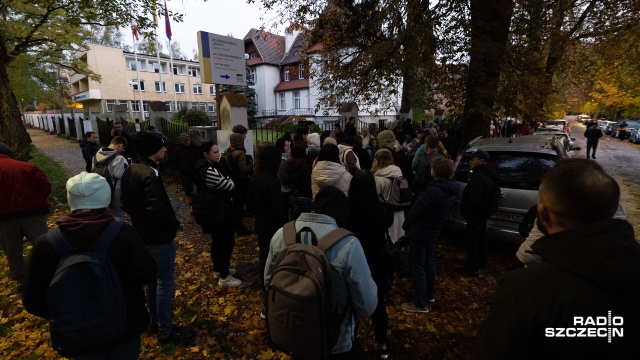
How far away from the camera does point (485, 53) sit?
7949mm

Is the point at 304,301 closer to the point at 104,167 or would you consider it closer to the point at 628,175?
the point at 104,167

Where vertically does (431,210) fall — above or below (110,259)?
below

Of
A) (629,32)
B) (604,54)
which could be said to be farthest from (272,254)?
(604,54)

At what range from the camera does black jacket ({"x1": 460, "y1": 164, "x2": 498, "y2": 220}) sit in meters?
4.27

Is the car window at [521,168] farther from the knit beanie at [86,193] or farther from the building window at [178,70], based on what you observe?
the building window at [178,70]

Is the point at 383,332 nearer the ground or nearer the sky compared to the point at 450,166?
nearer the ground

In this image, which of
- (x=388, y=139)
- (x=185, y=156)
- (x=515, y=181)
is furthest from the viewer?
(x=388, y=139)

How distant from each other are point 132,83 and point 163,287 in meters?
48.7

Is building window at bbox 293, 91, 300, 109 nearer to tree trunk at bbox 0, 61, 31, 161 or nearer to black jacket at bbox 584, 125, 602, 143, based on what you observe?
black jacket at bbox 584, 125, 602, 143

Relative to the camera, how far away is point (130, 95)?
43.8 metres

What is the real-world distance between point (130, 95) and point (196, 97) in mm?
8930

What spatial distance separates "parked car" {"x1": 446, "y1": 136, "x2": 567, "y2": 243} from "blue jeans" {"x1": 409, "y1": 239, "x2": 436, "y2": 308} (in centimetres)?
164

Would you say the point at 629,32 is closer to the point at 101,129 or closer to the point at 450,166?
the point at 450,166

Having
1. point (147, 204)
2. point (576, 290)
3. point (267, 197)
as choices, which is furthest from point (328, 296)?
point (147, 204)
